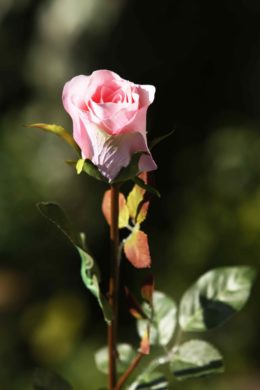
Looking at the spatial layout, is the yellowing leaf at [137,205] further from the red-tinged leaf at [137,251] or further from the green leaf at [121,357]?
the green leaf at [121,357]

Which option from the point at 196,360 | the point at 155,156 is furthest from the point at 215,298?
the point at 155,156

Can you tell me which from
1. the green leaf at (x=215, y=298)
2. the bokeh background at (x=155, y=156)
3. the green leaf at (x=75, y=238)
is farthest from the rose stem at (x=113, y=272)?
the bokeh background at (x=155, y=156)

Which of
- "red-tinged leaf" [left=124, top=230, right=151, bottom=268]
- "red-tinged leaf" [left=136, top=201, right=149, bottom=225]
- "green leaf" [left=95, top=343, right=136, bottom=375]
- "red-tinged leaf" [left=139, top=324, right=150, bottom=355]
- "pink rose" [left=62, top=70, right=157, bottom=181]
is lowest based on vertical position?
"green leaf" [left=95, top=343, right=136, bottom=375]

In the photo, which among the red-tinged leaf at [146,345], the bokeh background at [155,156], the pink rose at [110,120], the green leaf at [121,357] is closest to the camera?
the pink rose at [110,120]

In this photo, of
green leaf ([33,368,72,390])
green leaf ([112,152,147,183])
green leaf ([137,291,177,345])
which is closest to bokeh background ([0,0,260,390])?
green leaf ([137,291,177,345])

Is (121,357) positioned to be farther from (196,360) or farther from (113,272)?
(113,272)

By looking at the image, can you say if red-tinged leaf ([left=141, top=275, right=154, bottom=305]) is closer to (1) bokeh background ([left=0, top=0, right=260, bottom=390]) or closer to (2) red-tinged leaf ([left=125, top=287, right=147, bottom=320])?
(2) red-tinged leaf ([left=125, top=287, right=147, bottom=320])

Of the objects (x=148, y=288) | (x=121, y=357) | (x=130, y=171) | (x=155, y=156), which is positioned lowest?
(x=155, y=156)
